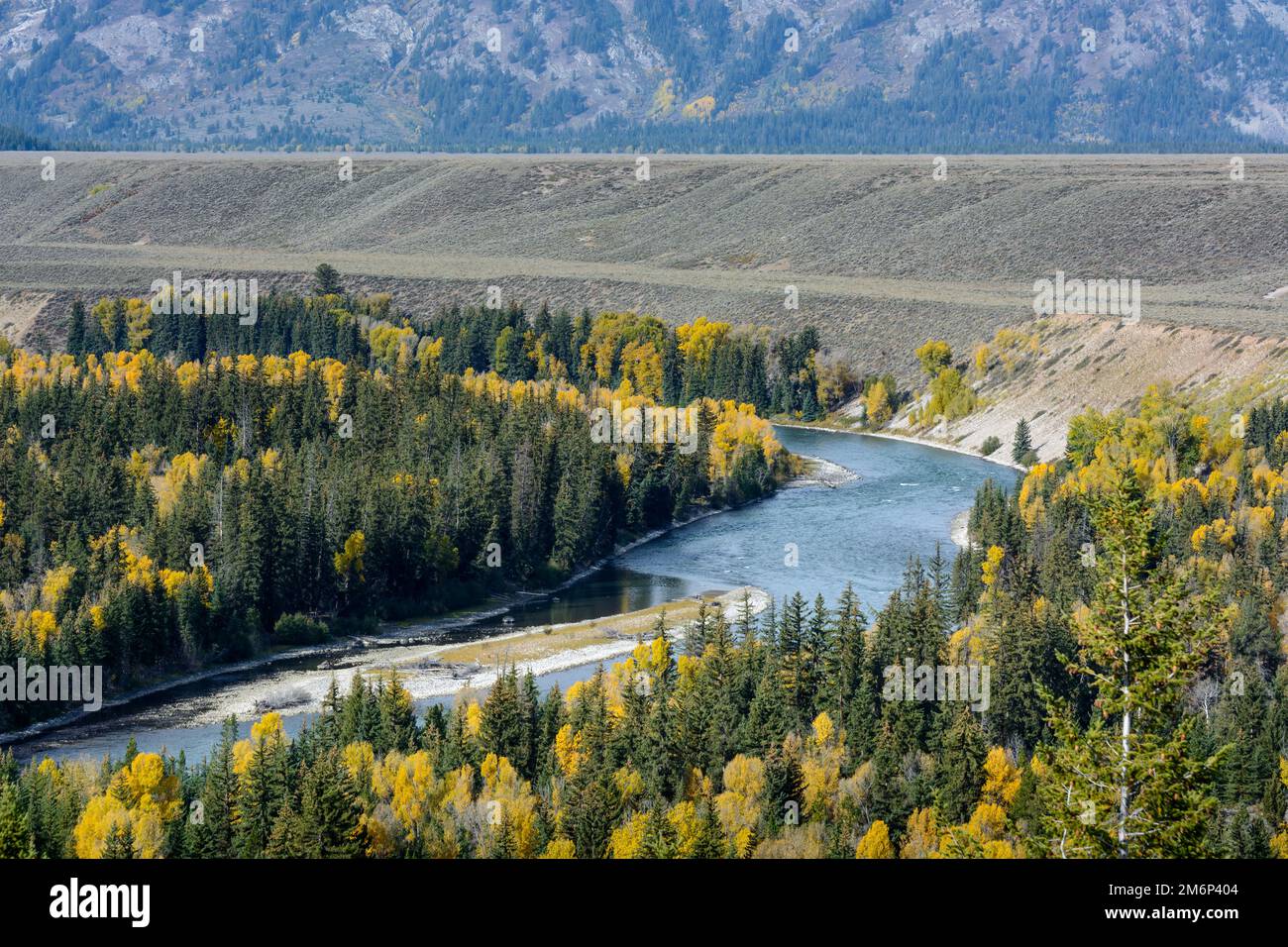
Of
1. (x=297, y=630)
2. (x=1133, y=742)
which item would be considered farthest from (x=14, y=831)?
(x=297, y=630)
